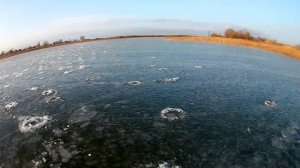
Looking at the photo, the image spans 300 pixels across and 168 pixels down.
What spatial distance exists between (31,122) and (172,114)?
42.6 ft

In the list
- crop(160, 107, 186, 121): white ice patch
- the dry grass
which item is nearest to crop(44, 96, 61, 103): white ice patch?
crop(160, 107, 186, 121): white ice patch

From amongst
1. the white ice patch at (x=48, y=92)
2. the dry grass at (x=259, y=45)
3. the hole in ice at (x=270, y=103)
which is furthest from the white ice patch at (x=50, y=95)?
the dry grass at (x=259, y=45)

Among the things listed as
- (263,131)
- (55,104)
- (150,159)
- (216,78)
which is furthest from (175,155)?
(216,78)

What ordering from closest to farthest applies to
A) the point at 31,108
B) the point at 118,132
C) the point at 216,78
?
1. the point at 118,132
2. the point at 31,108
3. the point at 216,78

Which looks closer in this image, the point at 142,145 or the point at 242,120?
the point at 142,145

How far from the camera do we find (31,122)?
28.8 m

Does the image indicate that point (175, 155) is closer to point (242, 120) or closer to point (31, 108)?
point (242, 120)

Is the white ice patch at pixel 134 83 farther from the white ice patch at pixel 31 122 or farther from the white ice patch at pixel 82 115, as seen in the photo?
the white ice patch at pixel 31 122

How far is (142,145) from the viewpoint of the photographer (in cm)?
2311

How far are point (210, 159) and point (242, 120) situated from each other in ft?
30.0

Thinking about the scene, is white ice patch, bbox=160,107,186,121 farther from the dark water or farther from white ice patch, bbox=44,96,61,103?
white ice patch, bbox=44,96,61,103

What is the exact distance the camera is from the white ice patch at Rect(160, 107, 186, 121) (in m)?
28.8

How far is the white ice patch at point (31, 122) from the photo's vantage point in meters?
27.1

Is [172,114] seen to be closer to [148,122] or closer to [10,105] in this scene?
[148,122]
